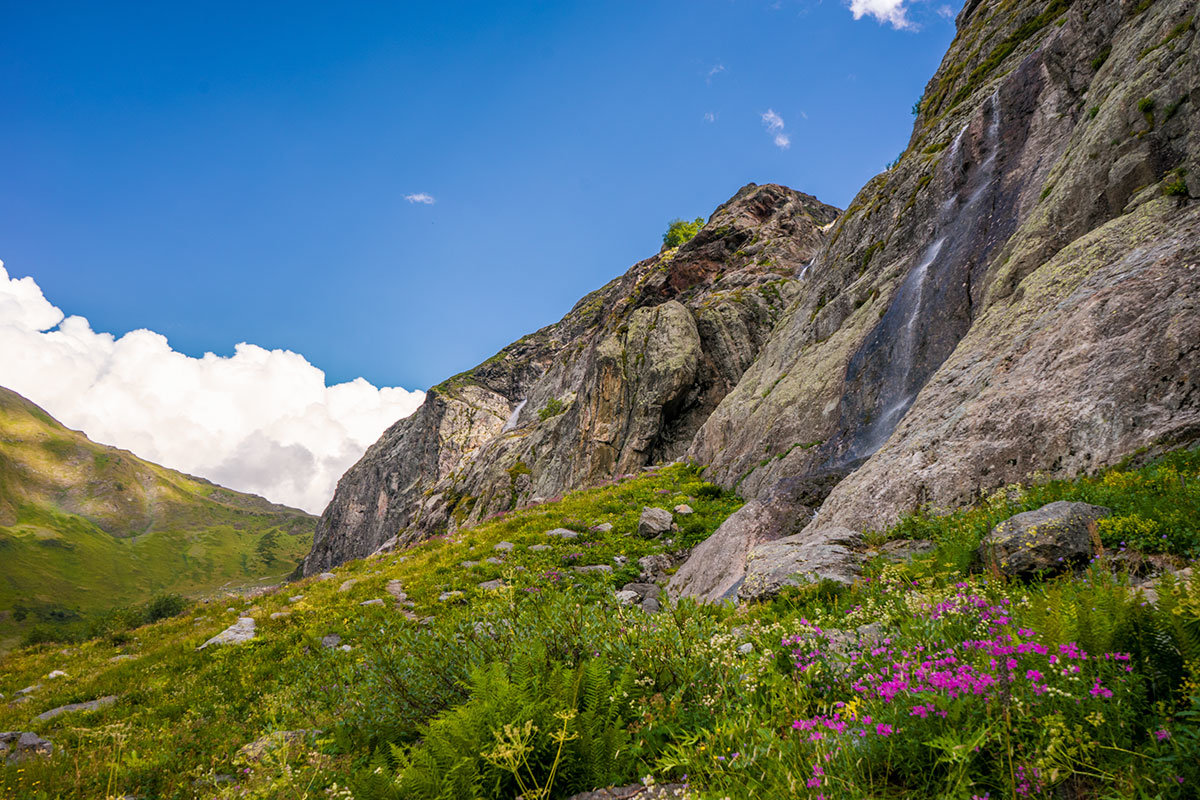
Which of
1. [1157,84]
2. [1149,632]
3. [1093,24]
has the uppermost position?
[1093,24]

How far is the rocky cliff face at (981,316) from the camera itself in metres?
8.98

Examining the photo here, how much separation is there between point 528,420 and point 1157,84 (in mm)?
73780

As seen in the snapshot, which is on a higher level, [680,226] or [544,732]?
[680,226]

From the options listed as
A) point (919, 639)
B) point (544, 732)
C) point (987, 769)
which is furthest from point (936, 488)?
point (544, 732)

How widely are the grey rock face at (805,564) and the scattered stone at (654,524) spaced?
28.4 ft

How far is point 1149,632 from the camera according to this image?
292 cm

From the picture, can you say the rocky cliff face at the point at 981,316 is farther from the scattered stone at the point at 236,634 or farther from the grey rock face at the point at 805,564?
the scattered stone at the point at 236,634

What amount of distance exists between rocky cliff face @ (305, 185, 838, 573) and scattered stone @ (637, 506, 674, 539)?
19.9 meters

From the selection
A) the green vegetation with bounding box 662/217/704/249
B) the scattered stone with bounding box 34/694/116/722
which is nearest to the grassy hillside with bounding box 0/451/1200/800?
the scattered stone with bounding box 34/694/116/722

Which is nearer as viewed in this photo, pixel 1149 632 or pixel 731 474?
pixel 1149 632

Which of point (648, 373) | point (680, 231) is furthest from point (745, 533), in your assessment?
point (680, 231)

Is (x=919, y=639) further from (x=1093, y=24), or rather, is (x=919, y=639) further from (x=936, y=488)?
(x=1093, y=24)

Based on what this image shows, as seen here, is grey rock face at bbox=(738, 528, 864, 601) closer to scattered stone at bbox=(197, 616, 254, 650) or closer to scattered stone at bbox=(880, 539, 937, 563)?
scattered stone at bbox=(880, 539, 937, 563)

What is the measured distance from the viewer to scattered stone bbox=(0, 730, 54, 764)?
7.75 metres
